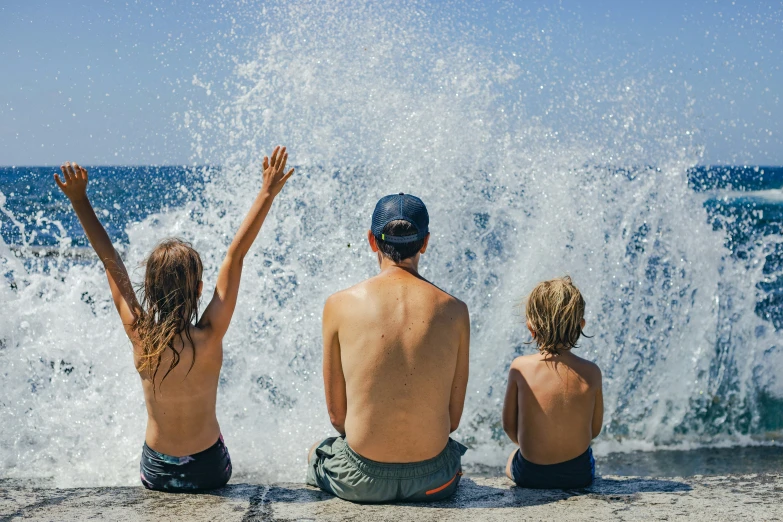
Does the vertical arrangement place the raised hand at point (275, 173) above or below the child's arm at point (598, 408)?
above

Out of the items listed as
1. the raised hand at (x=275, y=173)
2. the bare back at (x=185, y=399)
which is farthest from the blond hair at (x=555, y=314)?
the bare back at (x=185, y=399)

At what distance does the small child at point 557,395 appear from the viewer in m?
2.92

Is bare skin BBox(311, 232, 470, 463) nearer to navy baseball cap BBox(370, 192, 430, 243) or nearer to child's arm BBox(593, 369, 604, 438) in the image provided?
navy baseball cap BBox(370, 192, 430, 243)

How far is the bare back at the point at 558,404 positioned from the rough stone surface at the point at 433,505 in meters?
0.18

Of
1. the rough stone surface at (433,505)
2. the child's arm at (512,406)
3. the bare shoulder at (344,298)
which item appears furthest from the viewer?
the child's arm at (512,406)

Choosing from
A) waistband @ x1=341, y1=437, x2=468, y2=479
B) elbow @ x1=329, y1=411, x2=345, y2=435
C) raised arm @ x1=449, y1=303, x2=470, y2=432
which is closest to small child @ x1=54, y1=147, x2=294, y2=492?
elbow @ x1=329, y1=411, x2=345, y2=435

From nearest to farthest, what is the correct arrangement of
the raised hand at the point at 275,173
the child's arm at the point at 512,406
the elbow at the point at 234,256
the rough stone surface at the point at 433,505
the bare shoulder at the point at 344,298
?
the rough stone surface at the point at 433,505
the bare shoulder at the point at 344,298
the elbow at the point at 234,256
the raised hand at the point at 275,173
the child's arm at the point at 512,406

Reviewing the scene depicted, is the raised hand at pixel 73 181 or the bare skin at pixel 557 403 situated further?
the bare skin at pixel 557 403

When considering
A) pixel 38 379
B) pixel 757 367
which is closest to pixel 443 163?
pixel 757 367

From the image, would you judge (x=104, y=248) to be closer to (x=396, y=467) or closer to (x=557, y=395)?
(x=396, y=467)

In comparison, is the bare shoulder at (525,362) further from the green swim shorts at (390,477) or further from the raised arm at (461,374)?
the green swim shorts at (390,477)

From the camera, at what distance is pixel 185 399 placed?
2.77 metres

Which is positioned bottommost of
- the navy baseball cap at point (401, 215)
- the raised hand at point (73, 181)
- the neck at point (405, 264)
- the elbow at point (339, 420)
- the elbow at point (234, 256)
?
the elbow at point (339, 420)

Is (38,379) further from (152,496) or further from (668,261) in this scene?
(668,261)
